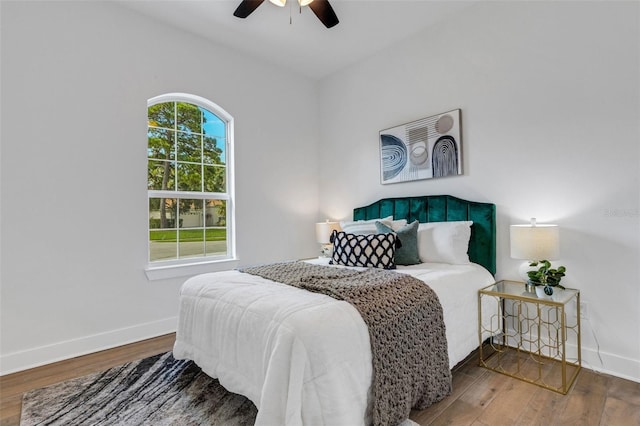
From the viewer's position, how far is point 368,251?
2.41 metres

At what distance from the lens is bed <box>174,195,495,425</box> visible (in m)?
1.23

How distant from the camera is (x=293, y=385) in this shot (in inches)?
47.6

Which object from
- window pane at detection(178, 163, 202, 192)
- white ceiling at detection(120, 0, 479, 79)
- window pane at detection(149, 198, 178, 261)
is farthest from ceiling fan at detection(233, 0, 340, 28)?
window pane at detection(149, 198, 178, 261)

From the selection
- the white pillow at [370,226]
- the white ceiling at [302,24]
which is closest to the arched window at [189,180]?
the white ceiling at [302,24]

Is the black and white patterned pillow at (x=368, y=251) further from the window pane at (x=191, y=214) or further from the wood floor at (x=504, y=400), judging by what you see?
the window pane at (x=191, y=214)

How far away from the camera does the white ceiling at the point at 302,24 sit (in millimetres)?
A: 2738

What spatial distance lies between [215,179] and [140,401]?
2.18m

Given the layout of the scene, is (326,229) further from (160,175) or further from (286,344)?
(286,344)

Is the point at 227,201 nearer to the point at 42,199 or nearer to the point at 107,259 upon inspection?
the point at 107,259

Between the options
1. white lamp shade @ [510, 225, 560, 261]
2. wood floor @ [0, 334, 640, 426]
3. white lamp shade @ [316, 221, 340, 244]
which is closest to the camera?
wood floor @ [0, 334, 640, 426]

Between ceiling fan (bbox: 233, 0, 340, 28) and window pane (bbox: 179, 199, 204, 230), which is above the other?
ceiling fan (bbox: 233, 0, 340, 28)

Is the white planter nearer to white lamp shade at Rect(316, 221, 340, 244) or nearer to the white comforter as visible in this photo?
the white comforter

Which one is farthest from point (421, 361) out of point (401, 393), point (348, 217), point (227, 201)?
→ point (227, 201)

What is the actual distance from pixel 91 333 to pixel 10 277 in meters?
0.70
